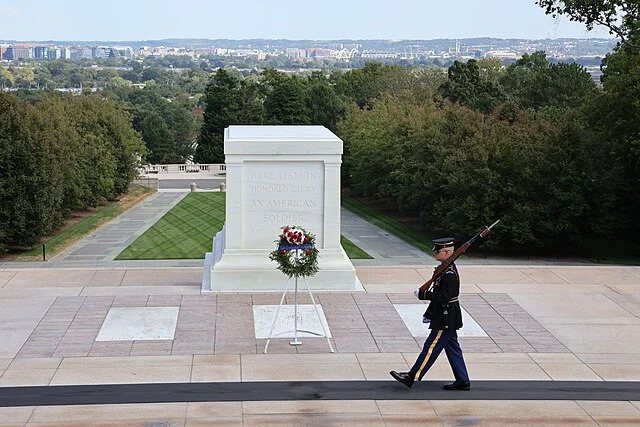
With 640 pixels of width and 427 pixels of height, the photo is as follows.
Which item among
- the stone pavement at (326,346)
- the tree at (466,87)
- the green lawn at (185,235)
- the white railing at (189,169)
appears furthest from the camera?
the white railing at (189,169)

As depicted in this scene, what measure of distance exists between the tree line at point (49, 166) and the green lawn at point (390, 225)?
12.3 metres

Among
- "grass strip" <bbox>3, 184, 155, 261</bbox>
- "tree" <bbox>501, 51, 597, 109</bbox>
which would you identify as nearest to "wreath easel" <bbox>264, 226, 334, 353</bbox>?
"grass strip" <bbox>3, 184, 155, 261</bbox>

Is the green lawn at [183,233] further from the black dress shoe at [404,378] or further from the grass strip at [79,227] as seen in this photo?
the black dress shoe at [404,378]

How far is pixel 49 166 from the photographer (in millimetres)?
34469

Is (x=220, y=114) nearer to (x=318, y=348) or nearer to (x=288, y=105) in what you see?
(x=288, y=105)

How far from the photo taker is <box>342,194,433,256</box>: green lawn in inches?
1416

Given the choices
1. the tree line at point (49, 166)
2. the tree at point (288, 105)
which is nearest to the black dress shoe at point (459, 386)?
the tree line at point (49, 166)

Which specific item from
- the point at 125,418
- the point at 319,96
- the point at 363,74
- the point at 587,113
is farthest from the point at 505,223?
the point at 363,74

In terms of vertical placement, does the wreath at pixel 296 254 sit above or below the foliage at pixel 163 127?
above

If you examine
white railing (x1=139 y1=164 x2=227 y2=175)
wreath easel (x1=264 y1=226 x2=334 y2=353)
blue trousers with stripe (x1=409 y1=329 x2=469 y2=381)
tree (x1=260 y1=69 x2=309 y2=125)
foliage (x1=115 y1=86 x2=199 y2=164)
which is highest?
wreath easel (x1=264 y1=226 x2=334 y2=353)

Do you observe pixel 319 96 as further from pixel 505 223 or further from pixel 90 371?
pixel 90 371

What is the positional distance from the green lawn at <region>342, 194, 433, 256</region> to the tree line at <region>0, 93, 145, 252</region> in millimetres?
12342

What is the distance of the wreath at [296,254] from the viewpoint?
13.7 meters

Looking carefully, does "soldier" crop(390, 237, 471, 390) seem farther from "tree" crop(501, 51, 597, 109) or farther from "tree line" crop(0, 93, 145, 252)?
"tree" crop(501, 51, 597, 109)
